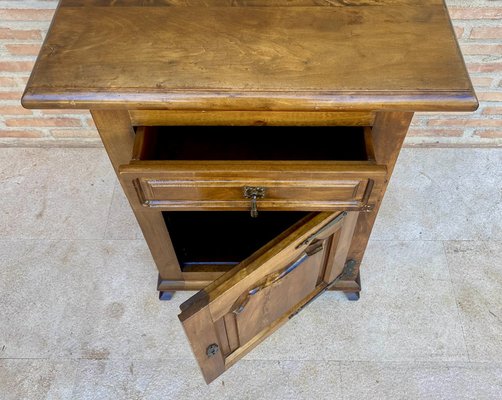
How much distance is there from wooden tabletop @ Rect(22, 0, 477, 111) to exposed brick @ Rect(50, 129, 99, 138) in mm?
711

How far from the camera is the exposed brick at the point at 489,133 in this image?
1373 millimetres

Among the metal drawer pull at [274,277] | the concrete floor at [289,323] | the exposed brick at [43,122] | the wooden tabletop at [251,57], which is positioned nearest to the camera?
the wooden tabletop at [251,57]

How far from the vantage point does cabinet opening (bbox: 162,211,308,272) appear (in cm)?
105

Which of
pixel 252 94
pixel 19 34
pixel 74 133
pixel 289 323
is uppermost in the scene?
pixel 252 94

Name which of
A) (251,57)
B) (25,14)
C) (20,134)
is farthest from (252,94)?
(20,134)

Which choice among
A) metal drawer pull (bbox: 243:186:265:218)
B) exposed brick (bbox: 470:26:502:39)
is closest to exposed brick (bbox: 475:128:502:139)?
exposed brick (bbox: 470:26:502:39)

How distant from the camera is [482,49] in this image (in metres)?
1.14

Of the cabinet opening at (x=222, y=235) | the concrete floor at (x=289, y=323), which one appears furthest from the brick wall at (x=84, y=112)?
the cabinet opening at (x=222, y=235)

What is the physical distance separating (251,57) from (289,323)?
673 mm

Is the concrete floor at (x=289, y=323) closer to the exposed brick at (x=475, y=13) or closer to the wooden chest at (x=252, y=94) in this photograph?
the wooden chest at (x=252, y=94)

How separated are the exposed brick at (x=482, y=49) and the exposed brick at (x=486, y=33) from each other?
0.02m

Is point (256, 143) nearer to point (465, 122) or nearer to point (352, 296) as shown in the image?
point (352, 296)

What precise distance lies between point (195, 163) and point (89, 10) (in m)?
0.30

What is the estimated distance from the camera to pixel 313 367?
1.04 m
